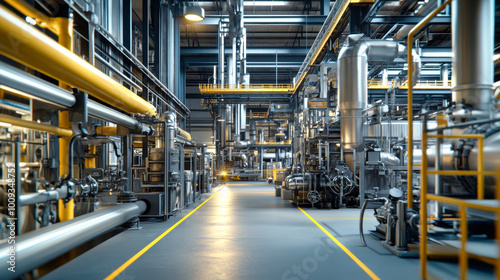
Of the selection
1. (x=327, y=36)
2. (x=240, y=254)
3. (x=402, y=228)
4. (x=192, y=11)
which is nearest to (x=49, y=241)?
(x=240, y=254)

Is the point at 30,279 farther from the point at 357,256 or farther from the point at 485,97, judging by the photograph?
the point at 485,97

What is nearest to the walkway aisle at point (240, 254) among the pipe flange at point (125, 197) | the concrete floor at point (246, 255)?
the concrete floor at point (246, 255)

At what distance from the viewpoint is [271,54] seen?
2253cm

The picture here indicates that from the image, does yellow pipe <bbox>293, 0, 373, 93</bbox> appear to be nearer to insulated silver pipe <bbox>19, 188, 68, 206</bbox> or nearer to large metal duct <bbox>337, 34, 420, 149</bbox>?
large metal duct <bbox>337, 34, 420, 149</bbox>

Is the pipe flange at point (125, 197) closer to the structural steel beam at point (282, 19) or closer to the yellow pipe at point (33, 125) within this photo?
the yellow pipe at point (33, 125)

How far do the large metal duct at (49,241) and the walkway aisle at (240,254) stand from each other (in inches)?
15.9

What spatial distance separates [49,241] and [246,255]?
8.30ft

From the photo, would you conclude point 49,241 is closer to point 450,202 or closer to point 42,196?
point 42,196

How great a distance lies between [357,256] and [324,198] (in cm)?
516

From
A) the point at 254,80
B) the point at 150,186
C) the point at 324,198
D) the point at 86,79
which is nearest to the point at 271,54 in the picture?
the point at 254,80

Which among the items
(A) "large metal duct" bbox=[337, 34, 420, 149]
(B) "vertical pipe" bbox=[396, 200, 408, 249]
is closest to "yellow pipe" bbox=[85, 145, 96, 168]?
(A) "large metal duct" bbox=[337, 34, 420, 149]

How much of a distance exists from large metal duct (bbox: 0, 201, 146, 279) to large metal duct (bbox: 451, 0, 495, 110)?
5.33 meters

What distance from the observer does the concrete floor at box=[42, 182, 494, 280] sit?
4008 millimetres

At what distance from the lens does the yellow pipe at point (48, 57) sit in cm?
308
